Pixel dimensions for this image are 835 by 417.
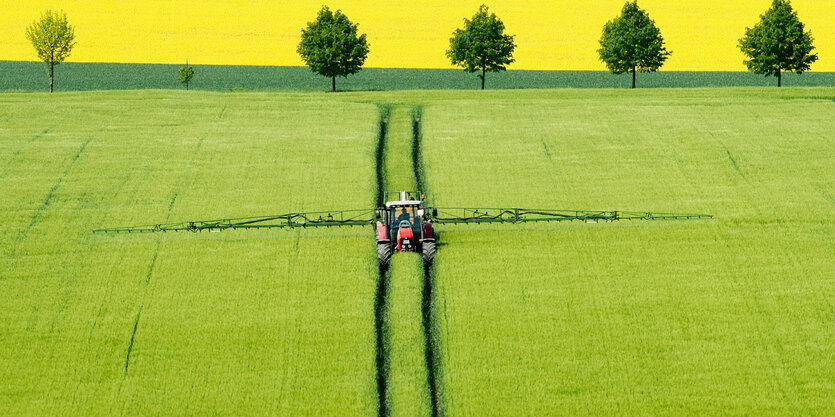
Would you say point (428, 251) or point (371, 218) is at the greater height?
point (371, 218)

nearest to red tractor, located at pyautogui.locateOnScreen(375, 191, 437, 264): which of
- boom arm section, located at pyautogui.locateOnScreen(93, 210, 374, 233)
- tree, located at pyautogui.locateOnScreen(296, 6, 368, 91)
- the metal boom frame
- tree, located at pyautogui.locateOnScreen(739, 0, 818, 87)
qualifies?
the metal boom frame

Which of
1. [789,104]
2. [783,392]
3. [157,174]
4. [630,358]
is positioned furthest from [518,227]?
[789,104]

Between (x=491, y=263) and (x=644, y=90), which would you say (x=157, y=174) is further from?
(x=644, y=90)

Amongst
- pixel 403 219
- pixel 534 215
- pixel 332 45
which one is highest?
pixel 332 45

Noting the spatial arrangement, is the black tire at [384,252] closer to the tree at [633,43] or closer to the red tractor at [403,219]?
the red tractor at [403,219]

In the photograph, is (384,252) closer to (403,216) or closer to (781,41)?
(403,216)

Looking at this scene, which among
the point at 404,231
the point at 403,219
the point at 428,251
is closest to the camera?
the point at 404,231

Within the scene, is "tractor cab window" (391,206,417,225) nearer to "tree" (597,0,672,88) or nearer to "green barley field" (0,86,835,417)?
"green barley field" (0,86,835,417)

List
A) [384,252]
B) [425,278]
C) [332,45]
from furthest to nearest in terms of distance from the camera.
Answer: [332,45]
[425,278]
[384,252]

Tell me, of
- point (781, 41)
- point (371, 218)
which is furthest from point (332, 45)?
point (371, 218)
